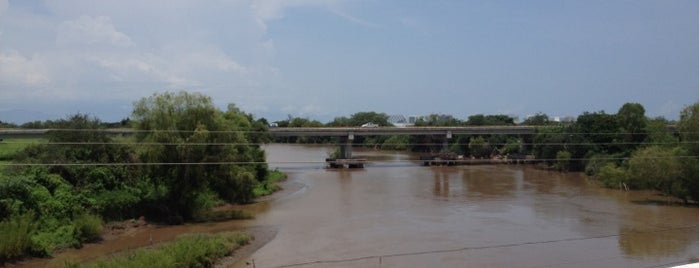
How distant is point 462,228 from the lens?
29359 mm

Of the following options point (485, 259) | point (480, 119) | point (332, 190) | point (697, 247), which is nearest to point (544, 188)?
point (332, 190)

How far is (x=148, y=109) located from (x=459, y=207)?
19.2 metres

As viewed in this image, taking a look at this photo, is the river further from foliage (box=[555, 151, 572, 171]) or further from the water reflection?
foliage (box=[555, 151, 572, 171])

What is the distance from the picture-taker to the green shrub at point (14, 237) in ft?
66.1

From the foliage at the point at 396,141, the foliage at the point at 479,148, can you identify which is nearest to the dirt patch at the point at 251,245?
the foliage at the point at 479,148

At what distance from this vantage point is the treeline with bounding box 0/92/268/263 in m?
25.8

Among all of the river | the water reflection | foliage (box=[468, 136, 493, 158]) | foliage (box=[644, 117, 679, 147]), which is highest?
foliage (box=[644, 117, 679, 147])

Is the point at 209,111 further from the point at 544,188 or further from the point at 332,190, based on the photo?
the point at 544,188

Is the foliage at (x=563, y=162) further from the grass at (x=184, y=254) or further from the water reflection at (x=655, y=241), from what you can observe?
the grass at (x=184, y=254)

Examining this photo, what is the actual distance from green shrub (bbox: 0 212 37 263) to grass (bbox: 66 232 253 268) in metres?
3.09

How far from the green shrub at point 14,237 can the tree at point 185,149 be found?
7.38 metres

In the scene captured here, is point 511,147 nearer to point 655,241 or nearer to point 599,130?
point 599,130

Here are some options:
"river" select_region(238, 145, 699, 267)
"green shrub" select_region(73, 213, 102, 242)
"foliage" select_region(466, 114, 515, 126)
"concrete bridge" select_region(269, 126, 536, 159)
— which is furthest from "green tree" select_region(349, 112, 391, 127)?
"green shrub" select_region(73, 213, 102, 242)

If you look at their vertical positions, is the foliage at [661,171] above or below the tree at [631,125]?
below
